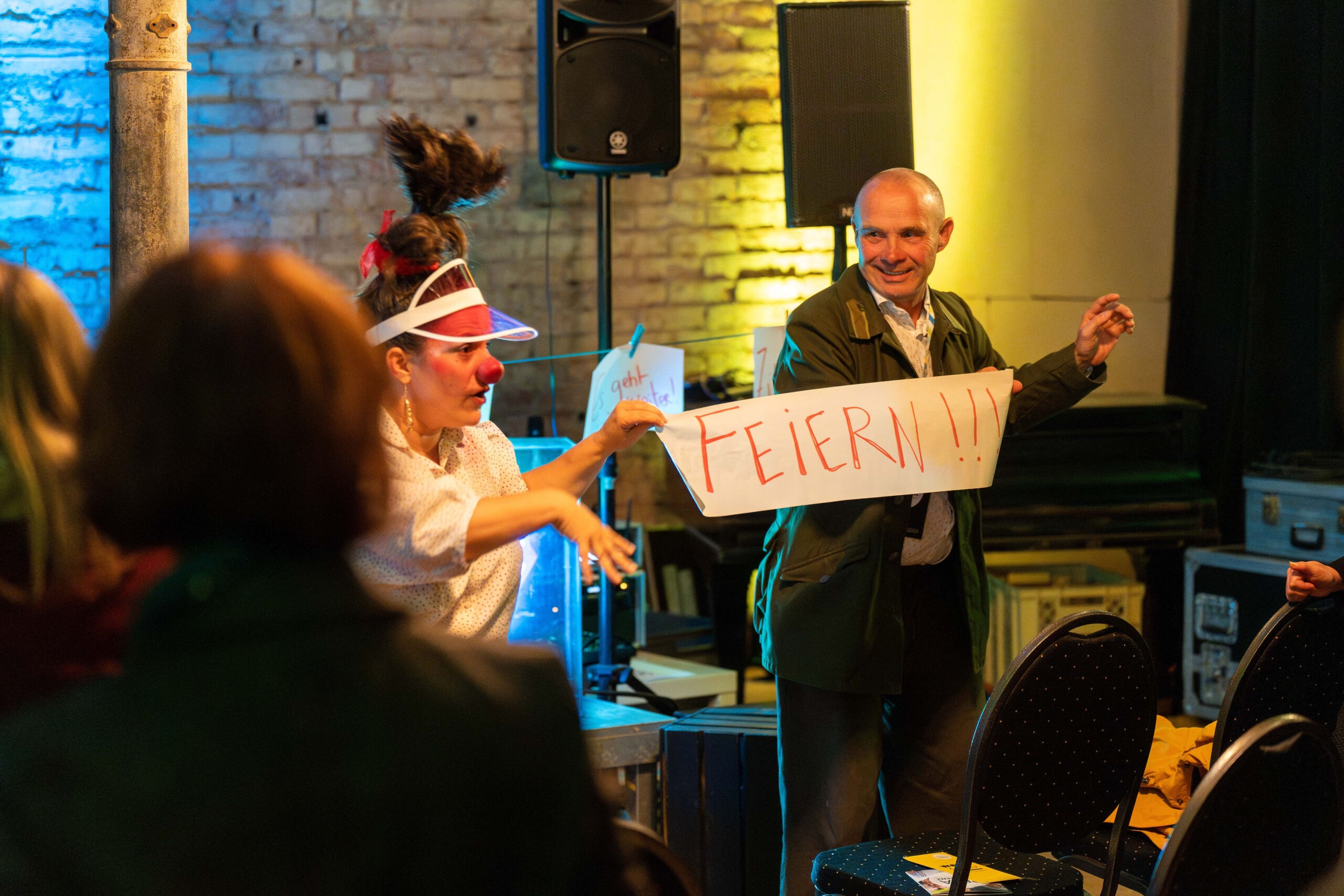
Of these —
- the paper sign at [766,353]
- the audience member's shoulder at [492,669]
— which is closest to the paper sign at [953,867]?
the audience member's shoulder at [492,669]

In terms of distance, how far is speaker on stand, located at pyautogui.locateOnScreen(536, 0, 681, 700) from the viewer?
158 inches

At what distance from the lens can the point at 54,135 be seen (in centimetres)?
438

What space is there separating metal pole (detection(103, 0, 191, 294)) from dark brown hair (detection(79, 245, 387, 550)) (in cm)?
225

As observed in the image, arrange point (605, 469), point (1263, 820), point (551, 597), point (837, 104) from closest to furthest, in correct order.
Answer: point (1263, 820) < point (551, 597) < point (605, 469) < point (837, 104)

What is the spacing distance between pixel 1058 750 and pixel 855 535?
1.90ft

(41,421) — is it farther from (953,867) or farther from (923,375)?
(923,375)

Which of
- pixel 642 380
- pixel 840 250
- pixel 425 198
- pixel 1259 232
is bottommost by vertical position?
pixel 642 380

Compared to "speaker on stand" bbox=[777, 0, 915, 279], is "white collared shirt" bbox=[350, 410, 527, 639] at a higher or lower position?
lower

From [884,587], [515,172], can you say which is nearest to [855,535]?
[884,587]

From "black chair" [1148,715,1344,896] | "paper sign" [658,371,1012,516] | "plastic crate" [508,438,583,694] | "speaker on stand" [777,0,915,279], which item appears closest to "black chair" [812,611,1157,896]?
"black chair" [1148,715,1344,896]

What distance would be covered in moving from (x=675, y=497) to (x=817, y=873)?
2925mm

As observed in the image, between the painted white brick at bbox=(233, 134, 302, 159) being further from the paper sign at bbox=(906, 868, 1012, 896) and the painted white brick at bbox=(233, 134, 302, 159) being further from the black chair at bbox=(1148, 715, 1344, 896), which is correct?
the black chair at bbox=(1148, 715, 1344, 896)

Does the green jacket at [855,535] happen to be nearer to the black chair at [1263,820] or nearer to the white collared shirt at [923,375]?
the white collared shirt at [923,375]

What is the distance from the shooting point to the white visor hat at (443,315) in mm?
1903
